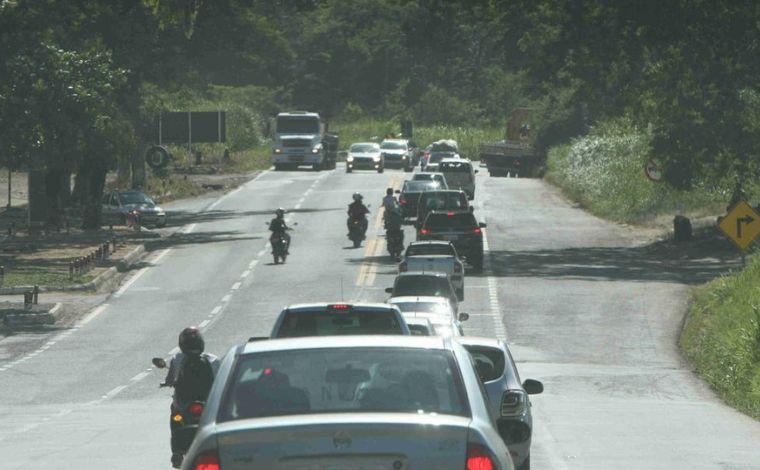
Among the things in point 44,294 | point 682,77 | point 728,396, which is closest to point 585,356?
point 728,396

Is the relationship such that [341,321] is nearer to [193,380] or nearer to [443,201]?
[193,380]

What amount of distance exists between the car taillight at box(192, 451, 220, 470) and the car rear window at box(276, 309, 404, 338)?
817cm

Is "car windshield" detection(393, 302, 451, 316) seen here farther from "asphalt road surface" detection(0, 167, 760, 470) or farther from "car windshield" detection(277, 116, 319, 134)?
"car windshield" detection(277, 116, 319, 134)

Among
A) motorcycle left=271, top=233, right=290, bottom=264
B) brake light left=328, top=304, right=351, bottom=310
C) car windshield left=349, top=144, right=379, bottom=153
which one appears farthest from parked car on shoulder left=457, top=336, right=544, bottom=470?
car windshield left=349, top=144, right=379, bottom=153

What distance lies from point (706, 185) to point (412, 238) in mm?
12265

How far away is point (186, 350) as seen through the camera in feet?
43.7

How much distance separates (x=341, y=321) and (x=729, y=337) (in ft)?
45.8

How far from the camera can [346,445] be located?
7.21 metres

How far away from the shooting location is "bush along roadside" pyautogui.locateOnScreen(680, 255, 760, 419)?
82.0 ft

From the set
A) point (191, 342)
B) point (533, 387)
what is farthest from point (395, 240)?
point (191, 342)

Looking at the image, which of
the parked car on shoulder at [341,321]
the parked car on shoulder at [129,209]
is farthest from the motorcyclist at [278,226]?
the parked car on shoulder at [341,321]

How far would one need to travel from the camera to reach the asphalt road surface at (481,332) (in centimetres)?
1675

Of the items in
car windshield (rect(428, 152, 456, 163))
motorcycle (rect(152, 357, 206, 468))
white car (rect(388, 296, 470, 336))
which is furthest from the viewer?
car windshield (rect(428, 152, 456, 163))

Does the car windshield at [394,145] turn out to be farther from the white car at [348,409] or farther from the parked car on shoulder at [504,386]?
the white car at [348,409]
